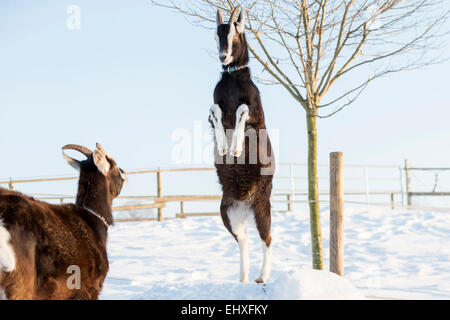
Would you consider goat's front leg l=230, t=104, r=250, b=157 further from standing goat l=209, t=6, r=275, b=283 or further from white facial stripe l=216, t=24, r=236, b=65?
white facial stripe l=216, t=24, r=236, b=65

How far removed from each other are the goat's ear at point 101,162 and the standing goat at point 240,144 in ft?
3.59

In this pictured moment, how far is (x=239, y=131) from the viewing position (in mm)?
4098

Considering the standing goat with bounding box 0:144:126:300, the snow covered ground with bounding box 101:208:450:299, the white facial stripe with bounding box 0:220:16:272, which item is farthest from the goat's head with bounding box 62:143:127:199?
the snow covered ground with bounding box 101:208:450:299

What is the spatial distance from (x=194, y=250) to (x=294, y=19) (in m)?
4.89

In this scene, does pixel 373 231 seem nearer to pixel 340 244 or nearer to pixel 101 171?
pixel 340 244

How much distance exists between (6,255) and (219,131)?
6.99 ft

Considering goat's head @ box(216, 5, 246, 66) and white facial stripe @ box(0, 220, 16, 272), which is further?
goat's head @ box(216, 5, 246, 66)

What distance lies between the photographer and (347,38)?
5.93 m

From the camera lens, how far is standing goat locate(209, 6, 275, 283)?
4.18 metres

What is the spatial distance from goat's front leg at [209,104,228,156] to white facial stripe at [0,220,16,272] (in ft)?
6.63

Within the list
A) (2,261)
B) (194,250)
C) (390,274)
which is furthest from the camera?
(194,250)

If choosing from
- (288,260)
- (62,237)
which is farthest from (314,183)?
(62,237)

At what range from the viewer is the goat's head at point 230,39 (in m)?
4.18
